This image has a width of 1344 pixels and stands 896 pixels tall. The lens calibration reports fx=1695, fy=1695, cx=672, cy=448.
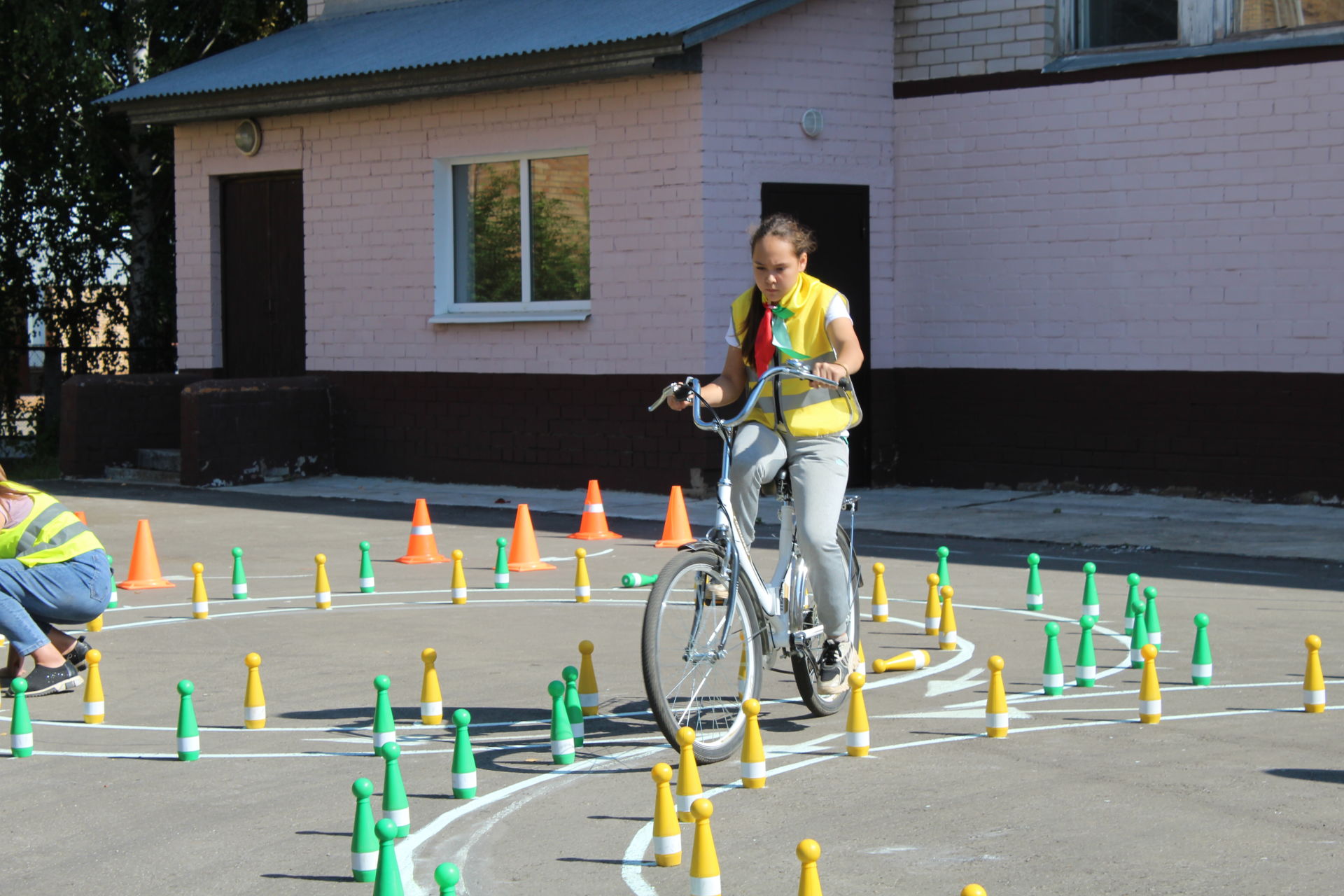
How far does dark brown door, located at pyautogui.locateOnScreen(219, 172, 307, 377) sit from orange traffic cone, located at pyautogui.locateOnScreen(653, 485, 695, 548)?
827cm

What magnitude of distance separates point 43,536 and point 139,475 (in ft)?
38.5

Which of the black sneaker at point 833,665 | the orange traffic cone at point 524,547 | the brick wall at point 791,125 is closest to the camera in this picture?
the black sneaker at point 833,665

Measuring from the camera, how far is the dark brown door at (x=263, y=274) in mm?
19875

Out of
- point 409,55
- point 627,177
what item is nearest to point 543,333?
point 627,177

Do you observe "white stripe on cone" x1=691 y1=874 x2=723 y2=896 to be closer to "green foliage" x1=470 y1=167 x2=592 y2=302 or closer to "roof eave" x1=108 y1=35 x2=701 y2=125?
"roof eave" x1=108 y1=35 x2=701 y2=125

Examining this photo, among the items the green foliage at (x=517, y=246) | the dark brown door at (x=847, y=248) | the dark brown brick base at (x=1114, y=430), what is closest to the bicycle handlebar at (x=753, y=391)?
the dark brown brick base at (x=1114, y=430)

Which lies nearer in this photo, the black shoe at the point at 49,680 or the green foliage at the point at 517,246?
the black shoe at the point at 49,680

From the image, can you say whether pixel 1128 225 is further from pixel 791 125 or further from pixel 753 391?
pixel 753 391

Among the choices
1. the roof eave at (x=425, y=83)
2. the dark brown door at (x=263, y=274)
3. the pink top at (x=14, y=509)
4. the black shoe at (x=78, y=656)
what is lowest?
the black shoe at (x=78, y=656)

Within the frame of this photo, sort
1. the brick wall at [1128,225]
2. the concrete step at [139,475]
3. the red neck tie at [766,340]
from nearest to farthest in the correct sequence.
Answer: the red neck tie at [766,340]
the brick wall at [1128,225]
the concrete step at [139,475]

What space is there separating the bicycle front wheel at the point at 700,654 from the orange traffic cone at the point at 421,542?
19.8ft

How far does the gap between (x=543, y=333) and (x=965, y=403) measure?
14.3 ft

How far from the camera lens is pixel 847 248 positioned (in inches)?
675

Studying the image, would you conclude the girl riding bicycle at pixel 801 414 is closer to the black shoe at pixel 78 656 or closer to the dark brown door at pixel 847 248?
the black shoe at pixel 78 656
